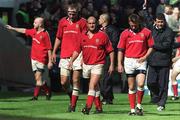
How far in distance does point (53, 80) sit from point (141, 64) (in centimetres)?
941

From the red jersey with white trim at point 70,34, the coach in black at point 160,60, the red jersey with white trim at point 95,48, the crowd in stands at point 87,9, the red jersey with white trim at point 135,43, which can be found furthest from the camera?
the crowd in stands at point 87,9

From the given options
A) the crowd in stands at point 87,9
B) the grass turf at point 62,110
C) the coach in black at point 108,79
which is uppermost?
the crowd in stands at point 87,9

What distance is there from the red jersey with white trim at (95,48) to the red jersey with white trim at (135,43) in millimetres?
347

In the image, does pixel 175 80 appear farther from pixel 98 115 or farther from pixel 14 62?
pixel 14 62

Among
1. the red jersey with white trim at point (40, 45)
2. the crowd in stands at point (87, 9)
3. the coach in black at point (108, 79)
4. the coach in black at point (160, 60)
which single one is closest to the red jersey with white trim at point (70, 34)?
the coach in black at point (160, 60)

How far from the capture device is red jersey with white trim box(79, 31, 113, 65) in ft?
49.1

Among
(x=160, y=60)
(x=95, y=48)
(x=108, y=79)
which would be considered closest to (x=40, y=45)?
(x=108, y=79)

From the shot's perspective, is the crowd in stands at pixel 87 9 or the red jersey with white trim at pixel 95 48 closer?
the red jersey with white trim at pixel 95 48

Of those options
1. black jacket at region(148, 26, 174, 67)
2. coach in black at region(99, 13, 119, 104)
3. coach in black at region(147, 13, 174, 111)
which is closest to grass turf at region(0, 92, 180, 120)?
coach in black at region(99, 13, 119, 104)

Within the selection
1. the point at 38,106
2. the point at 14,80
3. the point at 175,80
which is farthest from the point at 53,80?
the point at 38,106

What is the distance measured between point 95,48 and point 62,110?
197cm

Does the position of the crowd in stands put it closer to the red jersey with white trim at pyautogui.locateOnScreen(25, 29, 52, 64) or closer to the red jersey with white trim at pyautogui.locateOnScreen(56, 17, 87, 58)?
the red jersey with white trim at pyautogui.locateOnScreen(25, 29, 52, 64)

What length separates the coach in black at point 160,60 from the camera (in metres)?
16.4

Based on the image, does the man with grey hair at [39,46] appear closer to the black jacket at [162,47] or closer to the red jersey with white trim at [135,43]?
the black jacket at [162,47]
